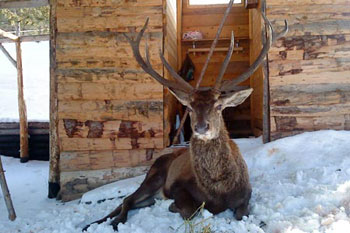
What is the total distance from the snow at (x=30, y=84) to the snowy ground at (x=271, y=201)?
39.1 ft

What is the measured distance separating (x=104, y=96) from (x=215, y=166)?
267 centimetres

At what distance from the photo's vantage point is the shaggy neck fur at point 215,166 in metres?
3.18

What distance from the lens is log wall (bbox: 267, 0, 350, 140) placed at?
4.94 meters

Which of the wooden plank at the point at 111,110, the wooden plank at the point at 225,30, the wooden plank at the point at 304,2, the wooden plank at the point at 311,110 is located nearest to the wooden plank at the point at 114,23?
the wooden plank at the point at 111,110

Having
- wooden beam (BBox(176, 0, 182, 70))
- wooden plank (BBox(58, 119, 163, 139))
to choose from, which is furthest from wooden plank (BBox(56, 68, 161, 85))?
wooden beam (BBox(176, 0, 182, 70))

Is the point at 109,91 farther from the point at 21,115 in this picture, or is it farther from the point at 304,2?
the point at 21,115

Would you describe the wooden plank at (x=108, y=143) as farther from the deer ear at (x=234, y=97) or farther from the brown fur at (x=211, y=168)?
the deer ear at (x=234, y=97)

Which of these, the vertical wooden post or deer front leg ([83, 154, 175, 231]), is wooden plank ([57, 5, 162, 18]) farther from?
the vertical wooden post

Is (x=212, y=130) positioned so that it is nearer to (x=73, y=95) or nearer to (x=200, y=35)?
(x=73, y=95)

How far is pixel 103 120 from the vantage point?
5156mm

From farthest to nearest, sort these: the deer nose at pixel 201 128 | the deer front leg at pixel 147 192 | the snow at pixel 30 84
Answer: the snow at pixel 30 84
the deer front leg at pixel 147 192
the deer nose at pixel 201 128

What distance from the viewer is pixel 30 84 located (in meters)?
20.1

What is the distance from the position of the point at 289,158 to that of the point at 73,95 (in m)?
3.60

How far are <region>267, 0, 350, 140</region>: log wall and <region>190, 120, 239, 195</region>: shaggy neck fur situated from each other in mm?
2079
